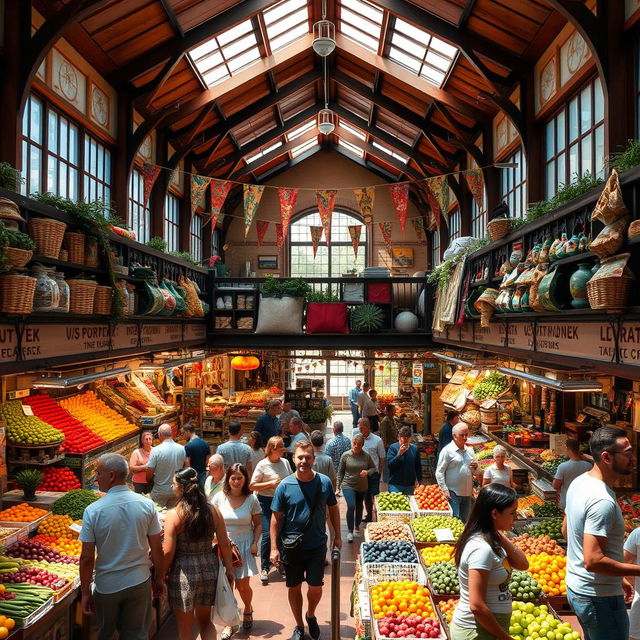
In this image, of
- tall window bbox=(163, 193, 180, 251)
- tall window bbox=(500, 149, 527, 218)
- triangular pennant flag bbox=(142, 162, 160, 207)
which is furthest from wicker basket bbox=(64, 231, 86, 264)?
tall window bbox=(163, 193, 180, 251)

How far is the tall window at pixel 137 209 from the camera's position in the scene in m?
12.2

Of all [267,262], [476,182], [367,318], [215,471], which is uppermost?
[476,182]

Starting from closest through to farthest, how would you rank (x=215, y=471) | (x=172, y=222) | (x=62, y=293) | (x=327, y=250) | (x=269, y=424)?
1. (x=62, y=293)
2. (x=215, y=471)
3. (x=269, y=424)
4. (x=172, y=222)
5. (x=327, y=250)

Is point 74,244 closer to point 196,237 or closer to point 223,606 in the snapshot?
point 223,606

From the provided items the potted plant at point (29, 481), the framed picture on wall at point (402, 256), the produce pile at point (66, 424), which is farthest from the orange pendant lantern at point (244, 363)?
the framed picture on wall at point (402, 256)

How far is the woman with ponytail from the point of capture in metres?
3.98

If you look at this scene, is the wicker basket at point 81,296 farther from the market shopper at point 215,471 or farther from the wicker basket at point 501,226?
the wicker basket at point 501,226

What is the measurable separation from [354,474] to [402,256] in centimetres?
1476

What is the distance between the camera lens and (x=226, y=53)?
12758 millimetres

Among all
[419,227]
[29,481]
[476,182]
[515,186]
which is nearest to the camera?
[29,481]

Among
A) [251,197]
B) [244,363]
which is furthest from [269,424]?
[251,197]

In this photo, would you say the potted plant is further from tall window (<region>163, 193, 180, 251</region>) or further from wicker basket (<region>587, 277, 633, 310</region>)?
tall window (<region>163, 193, 180, 251</region>)

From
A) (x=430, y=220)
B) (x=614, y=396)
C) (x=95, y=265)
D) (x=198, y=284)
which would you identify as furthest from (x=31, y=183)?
(x=430, y=220)

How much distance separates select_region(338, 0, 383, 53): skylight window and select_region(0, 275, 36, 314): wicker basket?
377 inches
